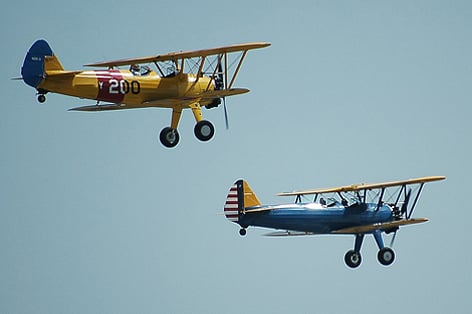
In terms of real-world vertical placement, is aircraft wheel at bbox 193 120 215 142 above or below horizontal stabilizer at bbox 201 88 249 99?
below

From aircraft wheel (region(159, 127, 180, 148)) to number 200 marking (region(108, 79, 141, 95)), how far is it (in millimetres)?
1432

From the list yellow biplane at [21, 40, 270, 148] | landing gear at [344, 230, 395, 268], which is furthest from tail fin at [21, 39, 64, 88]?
landing gear at [344, 230, 395, 268]

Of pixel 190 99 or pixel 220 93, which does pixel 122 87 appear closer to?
pixel 190 99

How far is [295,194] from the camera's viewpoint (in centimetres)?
6216

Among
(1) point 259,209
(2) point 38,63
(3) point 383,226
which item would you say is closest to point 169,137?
(2) point 38,63

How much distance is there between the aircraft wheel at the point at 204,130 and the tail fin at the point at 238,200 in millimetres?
8876

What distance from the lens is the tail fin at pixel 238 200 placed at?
188 ft

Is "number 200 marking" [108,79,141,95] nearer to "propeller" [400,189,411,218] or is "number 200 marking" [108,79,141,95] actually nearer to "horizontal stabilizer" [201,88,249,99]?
"horizontal stabilizer" [201,88,249,99]

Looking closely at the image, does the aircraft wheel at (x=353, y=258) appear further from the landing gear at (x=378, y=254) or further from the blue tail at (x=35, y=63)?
the blue tail at (x=35, y=63)

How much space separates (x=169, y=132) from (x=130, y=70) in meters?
2.08

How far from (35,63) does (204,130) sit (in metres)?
5.43

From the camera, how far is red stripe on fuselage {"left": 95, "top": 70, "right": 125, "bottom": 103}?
155ft

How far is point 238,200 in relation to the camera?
189 ft

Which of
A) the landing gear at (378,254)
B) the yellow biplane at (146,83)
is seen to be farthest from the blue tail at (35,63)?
the landing gear at (378,254)
